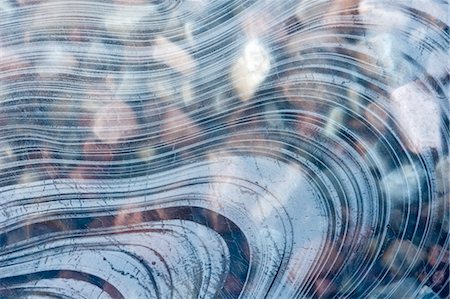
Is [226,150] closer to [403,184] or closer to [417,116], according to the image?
[403,184]

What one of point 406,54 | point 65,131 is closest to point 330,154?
point 406,54

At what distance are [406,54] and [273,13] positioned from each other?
2.98ft

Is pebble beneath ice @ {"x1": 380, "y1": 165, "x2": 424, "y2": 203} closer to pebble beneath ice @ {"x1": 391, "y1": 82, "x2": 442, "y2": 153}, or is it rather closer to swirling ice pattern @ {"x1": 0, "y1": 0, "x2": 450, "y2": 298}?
swirling ice pattern @ {"x1": 0, "y1": 0, "x2": 450, "y2": 298}

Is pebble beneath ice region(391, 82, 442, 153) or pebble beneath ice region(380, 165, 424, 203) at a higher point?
pebble beneath ice region(391, 82, 442, 153)

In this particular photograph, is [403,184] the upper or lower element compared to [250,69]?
lower

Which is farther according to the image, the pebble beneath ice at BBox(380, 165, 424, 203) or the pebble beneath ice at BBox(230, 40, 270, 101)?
the pebble beneath ice at BBox(230, 40, 270, 101)

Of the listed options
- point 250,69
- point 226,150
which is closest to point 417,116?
point 250,69

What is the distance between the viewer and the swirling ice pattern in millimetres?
2742

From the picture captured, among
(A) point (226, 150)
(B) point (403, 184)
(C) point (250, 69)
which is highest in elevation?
(C) point (250, 69)

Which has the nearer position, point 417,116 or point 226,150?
point 417,116

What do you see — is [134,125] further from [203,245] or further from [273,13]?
[273,13]

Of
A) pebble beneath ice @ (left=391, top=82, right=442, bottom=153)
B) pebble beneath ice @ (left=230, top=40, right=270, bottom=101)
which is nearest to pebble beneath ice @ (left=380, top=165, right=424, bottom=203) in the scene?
pebble beneath ice @ (left=391, top=82, right=442, bottom=153)

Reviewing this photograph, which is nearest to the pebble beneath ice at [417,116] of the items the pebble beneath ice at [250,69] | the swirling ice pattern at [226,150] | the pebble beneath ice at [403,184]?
the swirling ice pattern at [226,150]

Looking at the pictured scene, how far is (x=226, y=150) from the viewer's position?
296cm
